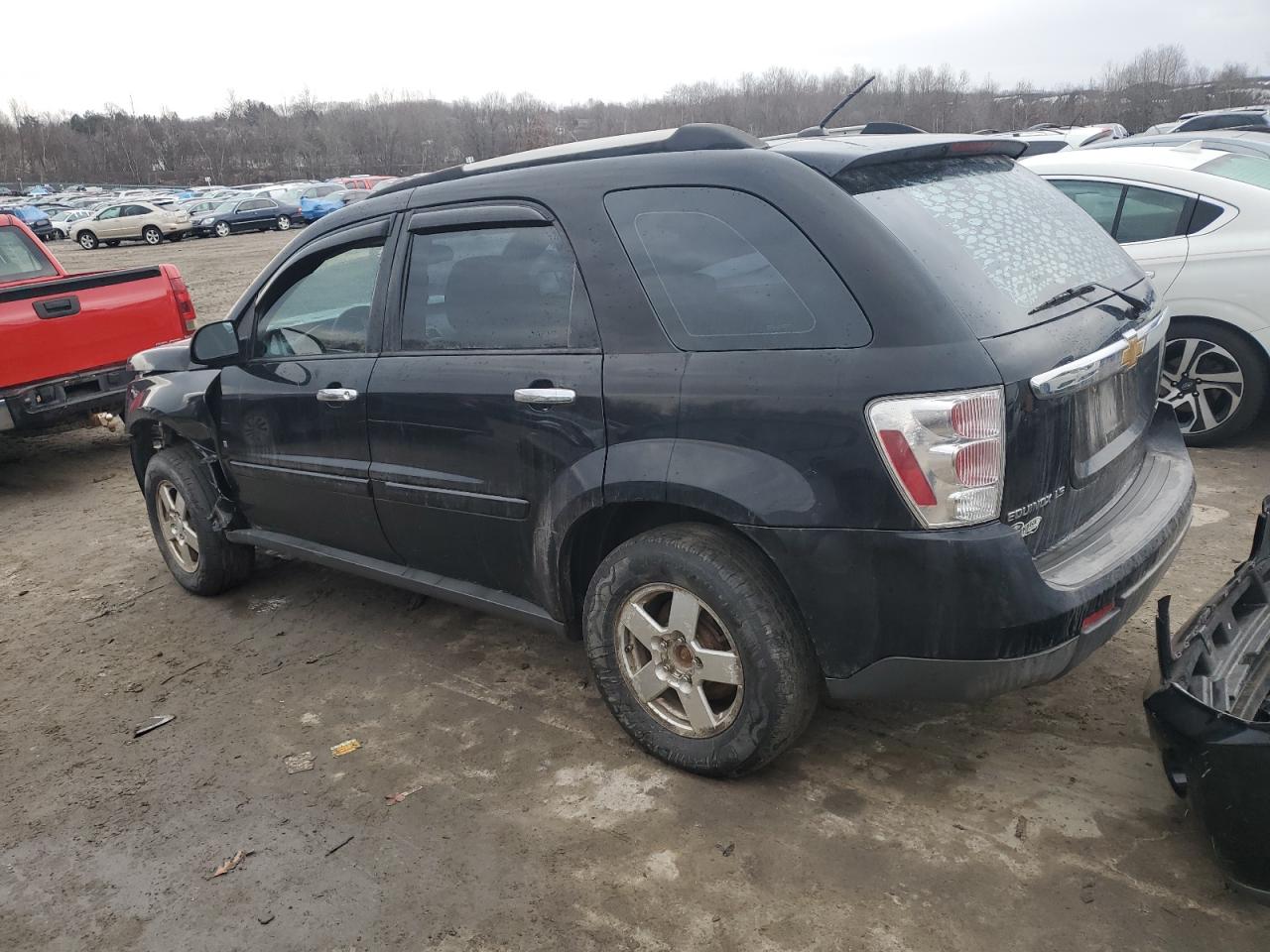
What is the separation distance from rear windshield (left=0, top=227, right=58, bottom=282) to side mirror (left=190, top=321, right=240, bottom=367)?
550 centimetres

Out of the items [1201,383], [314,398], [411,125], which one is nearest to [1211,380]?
[1201,383]

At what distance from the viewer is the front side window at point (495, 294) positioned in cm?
316

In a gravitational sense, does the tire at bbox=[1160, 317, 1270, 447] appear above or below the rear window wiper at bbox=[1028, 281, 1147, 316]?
below

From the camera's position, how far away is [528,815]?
3025 millimetres

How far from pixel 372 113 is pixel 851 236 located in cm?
12431

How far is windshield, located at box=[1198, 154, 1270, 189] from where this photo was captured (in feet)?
19.6

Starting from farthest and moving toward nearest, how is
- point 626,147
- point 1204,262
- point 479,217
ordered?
point 1204,262, point 479,217, point 626,147

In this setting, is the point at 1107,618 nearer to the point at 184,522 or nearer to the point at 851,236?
the point at 851,236

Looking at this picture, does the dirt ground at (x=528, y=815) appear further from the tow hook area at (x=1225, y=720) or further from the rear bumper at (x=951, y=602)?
the rear bumper at (x=951, y=602)

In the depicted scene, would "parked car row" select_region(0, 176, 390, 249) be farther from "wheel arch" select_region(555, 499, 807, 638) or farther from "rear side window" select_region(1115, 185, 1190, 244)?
"wheel arch" select_region(555, 499, 807, 638)

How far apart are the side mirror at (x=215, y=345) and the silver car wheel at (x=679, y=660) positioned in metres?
2.29

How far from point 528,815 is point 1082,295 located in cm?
227

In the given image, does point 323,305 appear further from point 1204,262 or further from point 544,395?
point 1204,262

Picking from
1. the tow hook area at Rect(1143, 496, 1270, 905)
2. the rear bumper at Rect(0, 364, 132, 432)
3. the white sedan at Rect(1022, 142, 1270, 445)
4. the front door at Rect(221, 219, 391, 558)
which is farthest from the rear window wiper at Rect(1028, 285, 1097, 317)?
the rear bumper at Rect(0, 364, 132, 432)
